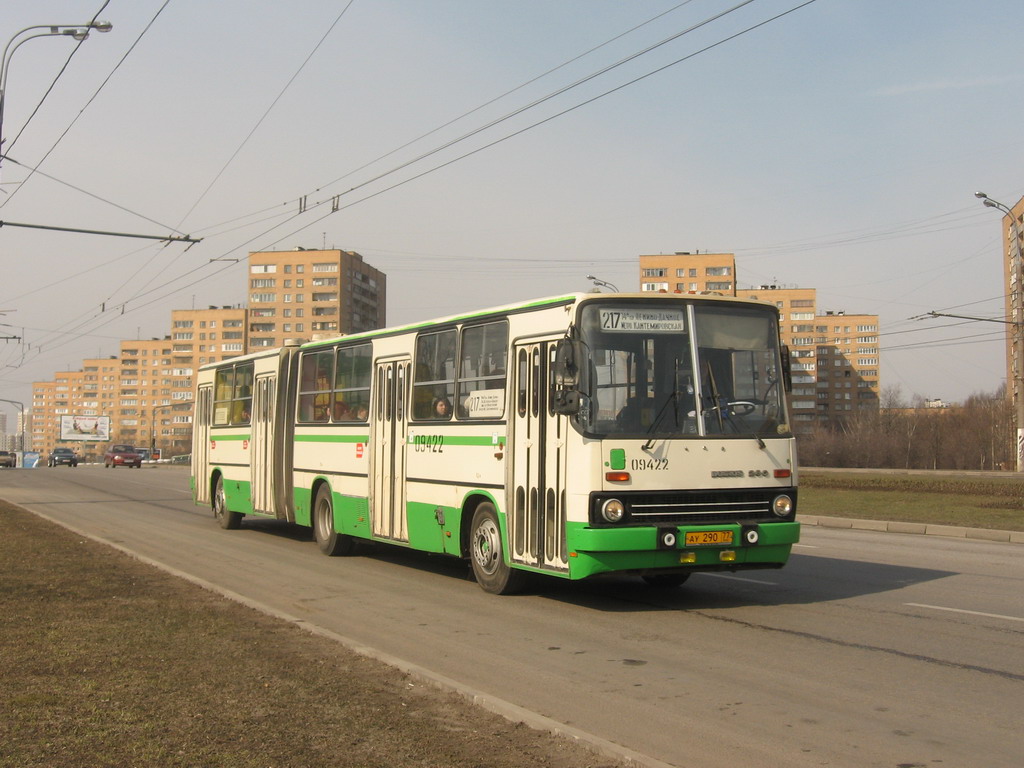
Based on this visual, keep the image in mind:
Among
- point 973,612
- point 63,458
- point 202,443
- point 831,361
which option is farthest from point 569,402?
point 831,361

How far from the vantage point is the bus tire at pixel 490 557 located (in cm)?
1126

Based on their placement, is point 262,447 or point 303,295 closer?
point 262,447

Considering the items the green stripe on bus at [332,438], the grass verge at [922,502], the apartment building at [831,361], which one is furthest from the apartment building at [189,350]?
the green stripe on bus at [332,438]

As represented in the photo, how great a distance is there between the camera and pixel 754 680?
286 inches

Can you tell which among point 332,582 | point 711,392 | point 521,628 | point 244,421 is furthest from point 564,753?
point 244,421

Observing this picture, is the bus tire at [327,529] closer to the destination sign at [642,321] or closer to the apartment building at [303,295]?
the destination sign at [642,321]

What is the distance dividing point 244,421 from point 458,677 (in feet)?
43.6

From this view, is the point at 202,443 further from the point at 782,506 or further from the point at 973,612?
the point at 973,612

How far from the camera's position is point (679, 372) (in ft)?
33.6

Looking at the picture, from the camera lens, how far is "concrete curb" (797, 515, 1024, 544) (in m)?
18.8

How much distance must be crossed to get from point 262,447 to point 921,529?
12.5m

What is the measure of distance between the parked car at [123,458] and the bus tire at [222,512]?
53.4 metres

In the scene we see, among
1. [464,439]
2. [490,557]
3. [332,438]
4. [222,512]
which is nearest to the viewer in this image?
[490,557]

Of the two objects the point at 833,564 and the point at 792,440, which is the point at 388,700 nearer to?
the point at 792,440
